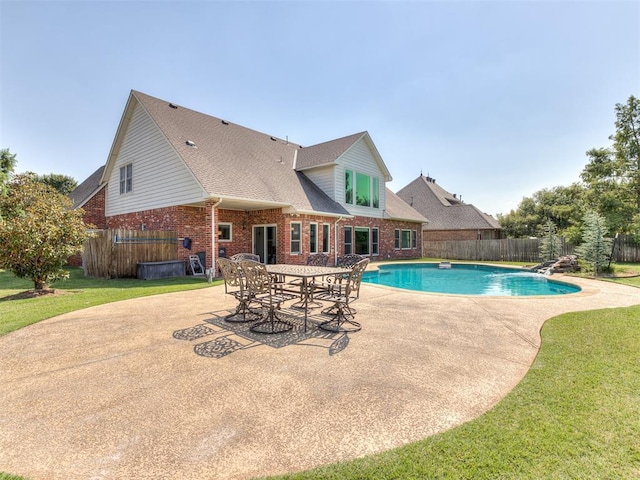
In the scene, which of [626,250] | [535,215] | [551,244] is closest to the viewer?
[551,244]

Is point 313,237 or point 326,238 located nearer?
point 313,237

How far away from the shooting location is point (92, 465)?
2.06m

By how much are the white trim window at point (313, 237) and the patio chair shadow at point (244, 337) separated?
32.3 ft

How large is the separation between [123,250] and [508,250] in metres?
24.4

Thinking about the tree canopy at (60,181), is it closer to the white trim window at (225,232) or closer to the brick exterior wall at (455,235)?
the white trim window at (225,232)

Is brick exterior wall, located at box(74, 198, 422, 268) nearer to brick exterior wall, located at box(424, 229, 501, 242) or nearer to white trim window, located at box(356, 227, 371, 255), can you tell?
white trim window, located at box(356, 227, 371, 255)

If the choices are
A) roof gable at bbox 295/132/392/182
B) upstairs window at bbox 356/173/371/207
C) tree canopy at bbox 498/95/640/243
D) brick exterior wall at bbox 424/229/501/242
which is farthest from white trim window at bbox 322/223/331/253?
brick exterior wall at bbox 424/229/501/242

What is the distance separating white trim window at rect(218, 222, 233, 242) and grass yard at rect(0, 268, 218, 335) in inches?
133

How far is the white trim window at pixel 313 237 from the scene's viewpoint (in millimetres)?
15516

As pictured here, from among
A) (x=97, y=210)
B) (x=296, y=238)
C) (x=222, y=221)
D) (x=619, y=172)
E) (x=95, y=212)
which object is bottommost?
(x=296, y=238)

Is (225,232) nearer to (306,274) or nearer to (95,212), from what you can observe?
(95,212)

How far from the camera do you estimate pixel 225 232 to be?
14.9 meters

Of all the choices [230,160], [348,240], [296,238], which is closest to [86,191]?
[230,160]

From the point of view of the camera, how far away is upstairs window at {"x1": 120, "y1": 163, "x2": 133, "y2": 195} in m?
15.6
